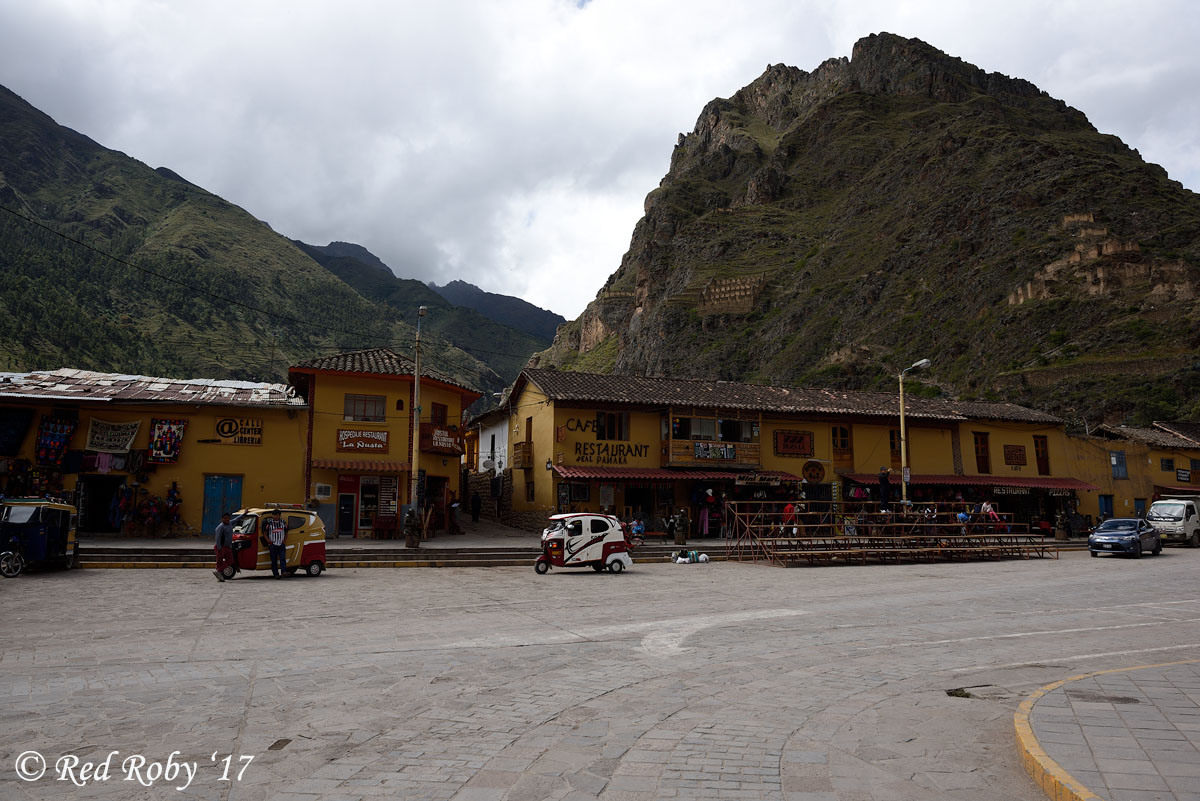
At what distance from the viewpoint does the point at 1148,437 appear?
1756 inches

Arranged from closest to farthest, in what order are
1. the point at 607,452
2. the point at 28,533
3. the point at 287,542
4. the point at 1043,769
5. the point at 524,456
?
the point at 1043,769 < the point at 28,533 < the point at 287,542 < the point at 607,452 < the point at 524,456

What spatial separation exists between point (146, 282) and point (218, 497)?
76.9 metres

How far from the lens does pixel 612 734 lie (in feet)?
19.7

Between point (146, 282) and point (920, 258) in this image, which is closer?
point (146, 282)

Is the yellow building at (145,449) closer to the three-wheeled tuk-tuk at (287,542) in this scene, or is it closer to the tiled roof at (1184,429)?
the three-wheeled tuk-tuk at (287,542)

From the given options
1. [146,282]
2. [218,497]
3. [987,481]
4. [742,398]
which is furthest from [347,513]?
[146,282]

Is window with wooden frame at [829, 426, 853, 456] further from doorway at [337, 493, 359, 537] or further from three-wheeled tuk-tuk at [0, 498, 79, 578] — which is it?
three-wheeled tuk-tuk at [0, 498, 79, 578]

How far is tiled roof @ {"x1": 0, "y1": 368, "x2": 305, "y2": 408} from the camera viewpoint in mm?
26266

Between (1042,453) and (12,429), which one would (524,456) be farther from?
(1042,453)

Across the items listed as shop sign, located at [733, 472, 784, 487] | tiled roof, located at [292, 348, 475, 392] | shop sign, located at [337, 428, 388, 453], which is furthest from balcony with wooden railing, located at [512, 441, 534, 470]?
shop sign, located at [733, 472, 784, 487]

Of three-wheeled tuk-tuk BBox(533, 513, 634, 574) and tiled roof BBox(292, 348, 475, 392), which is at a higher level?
tiled roof BBox(292, 348, 475, 392)

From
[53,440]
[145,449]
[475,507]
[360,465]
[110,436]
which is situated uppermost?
[110,436]

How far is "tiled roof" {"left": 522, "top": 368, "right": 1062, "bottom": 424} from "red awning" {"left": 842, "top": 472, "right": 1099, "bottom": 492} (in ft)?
10.0

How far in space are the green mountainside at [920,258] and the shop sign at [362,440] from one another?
5588cm
